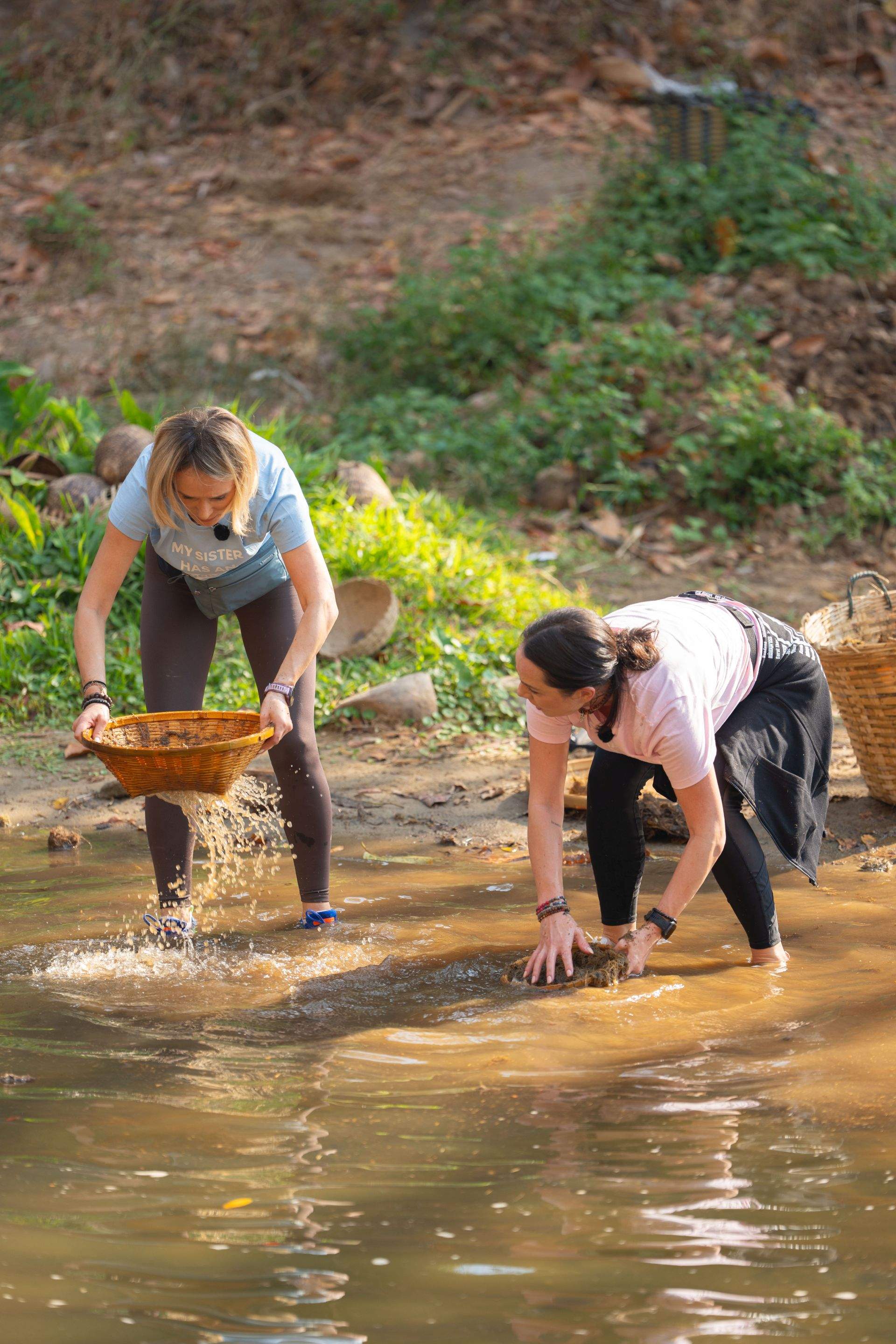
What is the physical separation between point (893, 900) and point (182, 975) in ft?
7.24

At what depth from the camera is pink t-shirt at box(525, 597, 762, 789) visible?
9.09ft

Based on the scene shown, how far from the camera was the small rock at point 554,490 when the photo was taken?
859 cm

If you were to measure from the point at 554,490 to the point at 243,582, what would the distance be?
18.0ft

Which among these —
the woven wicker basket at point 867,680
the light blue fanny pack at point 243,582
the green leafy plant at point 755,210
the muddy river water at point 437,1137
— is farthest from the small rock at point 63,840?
the green leafy plant at point 755,210

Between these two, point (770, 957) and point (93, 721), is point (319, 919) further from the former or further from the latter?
point (770, 957)

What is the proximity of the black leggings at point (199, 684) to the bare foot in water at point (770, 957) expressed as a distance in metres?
1.26

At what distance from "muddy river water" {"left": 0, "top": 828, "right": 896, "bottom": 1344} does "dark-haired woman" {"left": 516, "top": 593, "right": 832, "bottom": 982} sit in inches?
10.0

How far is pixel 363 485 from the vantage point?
7055 millimetres

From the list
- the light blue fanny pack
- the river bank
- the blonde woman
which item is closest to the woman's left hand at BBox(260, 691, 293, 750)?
the blonde woman

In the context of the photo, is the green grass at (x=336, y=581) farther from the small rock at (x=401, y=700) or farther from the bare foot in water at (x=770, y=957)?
the bare foot in water at (x=770, y=957)

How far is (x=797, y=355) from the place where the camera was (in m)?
9.29

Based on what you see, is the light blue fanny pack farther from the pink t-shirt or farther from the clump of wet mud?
the clump of wet mud

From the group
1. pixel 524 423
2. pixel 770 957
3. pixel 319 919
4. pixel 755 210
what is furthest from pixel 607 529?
pixel 770 957

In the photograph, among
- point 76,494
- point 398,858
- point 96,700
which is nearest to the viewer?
point 96,700
